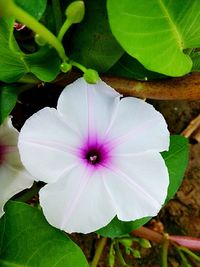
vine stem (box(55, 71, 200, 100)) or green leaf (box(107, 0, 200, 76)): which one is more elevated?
green leaf (box(107, 0, 200, 76))

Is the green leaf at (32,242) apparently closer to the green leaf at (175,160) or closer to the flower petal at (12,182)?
the flower petal at (12,182)

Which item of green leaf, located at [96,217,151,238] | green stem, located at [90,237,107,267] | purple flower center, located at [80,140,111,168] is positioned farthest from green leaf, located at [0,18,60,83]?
green stem, located at [90,237,107,267]

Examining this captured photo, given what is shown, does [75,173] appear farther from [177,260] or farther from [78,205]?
[177,260]

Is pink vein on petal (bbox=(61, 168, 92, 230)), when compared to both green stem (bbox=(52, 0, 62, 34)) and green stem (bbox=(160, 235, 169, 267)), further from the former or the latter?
green stem (bbox=(160, 235, 169, 267))

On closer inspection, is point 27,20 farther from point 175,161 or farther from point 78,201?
point 175,161

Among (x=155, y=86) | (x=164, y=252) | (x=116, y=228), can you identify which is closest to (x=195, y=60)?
(x=155, y=86)

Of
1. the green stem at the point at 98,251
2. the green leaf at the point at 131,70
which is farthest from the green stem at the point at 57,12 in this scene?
the green stem at the point at 98,251

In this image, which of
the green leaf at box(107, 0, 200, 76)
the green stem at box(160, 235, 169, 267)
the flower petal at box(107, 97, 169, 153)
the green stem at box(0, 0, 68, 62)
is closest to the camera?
the green stem at box(0, 0, 68, 62)
